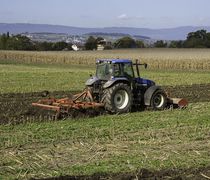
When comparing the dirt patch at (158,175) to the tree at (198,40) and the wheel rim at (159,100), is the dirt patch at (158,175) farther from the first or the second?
the tree at (198,40)

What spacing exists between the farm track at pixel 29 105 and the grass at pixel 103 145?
2.97 feet

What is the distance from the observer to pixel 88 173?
783 cm

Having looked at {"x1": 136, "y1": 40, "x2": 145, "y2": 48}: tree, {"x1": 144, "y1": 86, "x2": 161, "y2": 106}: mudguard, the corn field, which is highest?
{"x1": 136, "y1": 40, "x2": 145, "y2": 48}: tree

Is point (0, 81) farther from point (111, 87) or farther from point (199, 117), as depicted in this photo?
point (199, 117)

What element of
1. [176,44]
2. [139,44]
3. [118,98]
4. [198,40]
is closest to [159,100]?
[118,98]

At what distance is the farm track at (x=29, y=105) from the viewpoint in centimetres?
1411

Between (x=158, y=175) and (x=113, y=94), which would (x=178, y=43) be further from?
(x=158, y=175)

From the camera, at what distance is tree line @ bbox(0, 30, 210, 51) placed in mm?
98062

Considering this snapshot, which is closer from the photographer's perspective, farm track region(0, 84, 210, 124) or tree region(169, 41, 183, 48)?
farm track region(0, 84, 210, 124)

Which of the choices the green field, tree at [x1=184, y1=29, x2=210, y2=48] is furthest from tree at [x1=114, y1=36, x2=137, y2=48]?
the green field

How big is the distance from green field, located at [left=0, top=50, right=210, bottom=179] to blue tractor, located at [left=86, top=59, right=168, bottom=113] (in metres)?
0.50

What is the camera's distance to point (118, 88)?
14.9 metres

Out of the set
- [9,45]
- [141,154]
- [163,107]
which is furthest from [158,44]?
[141,154]

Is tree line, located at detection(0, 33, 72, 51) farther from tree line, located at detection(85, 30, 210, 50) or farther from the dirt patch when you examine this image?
the dirt patch
